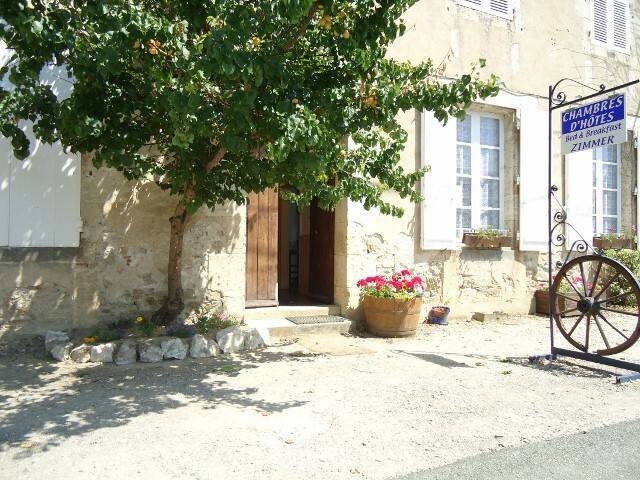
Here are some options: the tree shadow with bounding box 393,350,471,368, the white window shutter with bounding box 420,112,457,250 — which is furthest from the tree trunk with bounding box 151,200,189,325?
the white window shutter with bounding box 420,112,457,250

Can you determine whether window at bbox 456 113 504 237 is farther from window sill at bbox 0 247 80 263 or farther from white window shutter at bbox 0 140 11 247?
white window shutter at bbox 0 140 11 247

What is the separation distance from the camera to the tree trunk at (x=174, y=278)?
5539 mm

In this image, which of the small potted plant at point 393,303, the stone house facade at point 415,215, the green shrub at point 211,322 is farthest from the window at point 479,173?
the green shrub at point 211,322

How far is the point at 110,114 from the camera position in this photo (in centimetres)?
416

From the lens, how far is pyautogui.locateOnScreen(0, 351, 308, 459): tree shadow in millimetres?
3404

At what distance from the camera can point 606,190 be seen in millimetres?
9148

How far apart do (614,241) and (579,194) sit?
1062 millimetres

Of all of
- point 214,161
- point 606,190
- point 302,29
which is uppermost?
point 302,29

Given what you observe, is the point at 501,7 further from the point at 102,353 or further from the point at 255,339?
the point at 102,353

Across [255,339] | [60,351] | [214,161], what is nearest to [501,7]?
[214,161]

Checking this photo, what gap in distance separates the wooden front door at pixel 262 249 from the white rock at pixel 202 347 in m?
1.39

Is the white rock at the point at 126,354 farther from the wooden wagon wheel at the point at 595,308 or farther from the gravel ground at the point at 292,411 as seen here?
the wooden wagon wheel at the point at 595,308

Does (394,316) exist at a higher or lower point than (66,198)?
lower

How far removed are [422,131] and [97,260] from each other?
4318 millimetres
